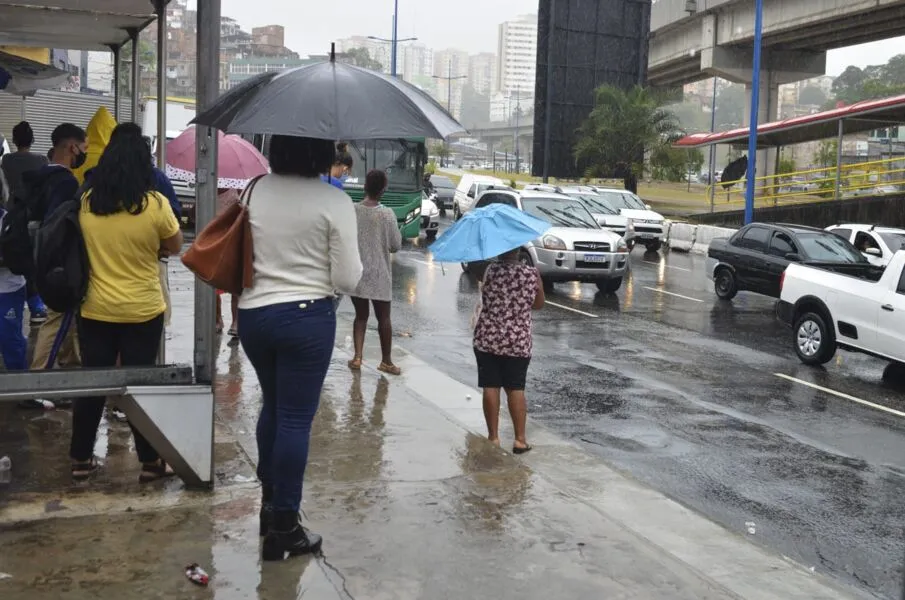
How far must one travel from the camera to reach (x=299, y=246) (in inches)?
184

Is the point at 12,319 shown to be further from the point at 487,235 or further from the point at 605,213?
the point at 605,213

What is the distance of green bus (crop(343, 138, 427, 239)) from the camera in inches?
1007

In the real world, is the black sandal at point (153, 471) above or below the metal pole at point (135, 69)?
below

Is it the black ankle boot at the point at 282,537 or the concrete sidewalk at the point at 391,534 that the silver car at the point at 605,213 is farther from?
the black ankle boot at the point at 282,537

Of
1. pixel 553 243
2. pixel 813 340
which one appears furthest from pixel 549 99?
pixel 813 340

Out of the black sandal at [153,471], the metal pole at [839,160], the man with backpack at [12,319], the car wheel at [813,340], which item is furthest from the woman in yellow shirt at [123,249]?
the metal pole at [839,160]

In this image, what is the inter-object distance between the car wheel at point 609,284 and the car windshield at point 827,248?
3.26 m

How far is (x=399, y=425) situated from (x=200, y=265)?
3238 millimetres

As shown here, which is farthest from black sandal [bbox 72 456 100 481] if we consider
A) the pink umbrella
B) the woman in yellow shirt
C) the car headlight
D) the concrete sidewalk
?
the car headlight

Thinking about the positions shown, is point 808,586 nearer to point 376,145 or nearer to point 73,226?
point 73,226

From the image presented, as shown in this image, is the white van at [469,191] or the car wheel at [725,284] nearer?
the car wheel at [725,284]

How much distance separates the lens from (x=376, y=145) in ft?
84.3

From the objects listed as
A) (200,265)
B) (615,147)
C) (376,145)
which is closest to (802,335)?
(200,265)

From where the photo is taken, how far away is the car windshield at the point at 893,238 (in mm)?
18844
